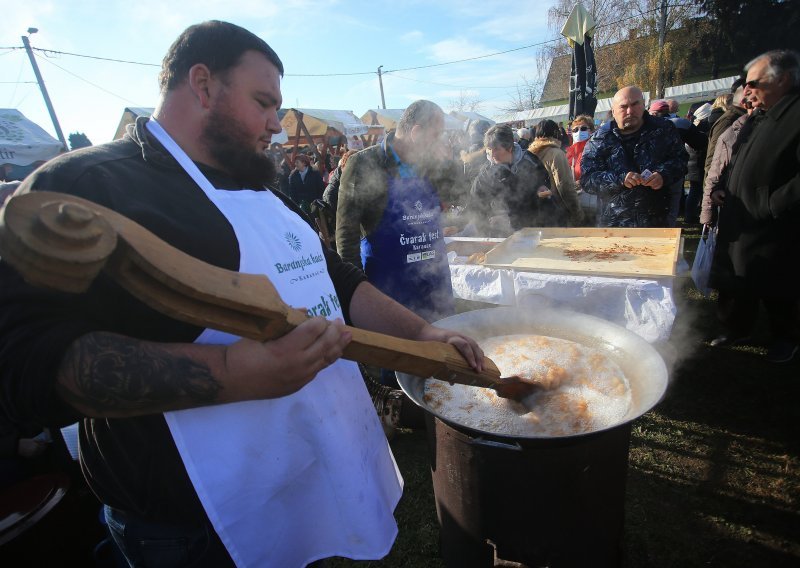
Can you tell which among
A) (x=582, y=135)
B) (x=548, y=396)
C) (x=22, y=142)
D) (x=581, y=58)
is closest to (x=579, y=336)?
(x=548, y=396)

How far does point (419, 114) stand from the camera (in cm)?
314

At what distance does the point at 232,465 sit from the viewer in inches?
46.3

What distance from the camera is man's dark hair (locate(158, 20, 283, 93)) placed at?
1287 mm

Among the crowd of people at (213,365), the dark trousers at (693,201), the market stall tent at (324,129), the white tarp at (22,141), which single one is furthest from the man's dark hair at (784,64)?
the white tarp at (22,141)

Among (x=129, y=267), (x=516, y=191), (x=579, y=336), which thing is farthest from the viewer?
(x=516, y=191)

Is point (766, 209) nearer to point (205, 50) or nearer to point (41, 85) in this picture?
point (205, 50)

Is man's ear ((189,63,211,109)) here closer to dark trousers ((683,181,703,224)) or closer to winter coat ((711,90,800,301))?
winter coat ((711,90,800,301))

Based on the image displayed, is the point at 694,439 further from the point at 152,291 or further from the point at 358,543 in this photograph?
the point at 152,291

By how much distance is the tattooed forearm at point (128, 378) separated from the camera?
881 mm

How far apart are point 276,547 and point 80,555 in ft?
6.56

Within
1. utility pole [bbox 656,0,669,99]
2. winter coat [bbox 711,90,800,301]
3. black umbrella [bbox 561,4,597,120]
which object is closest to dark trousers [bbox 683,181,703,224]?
black umbrella [bbox 561,4,597,120]

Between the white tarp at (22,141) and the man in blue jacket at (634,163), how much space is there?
44.5 feet

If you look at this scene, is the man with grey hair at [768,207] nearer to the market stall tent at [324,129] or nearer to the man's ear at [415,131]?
the man's ear at [415,131]

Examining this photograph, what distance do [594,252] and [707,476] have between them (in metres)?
1.81
